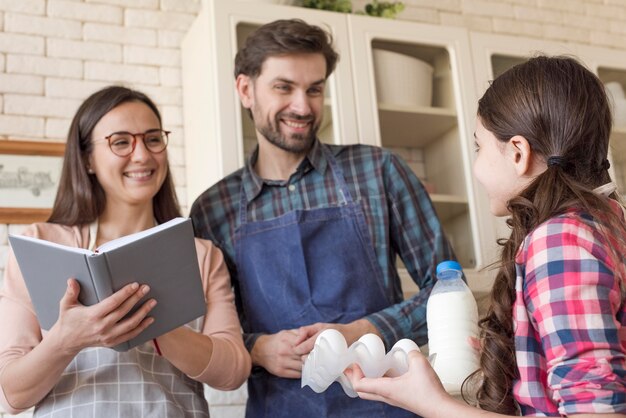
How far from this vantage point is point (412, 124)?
10.2 feet

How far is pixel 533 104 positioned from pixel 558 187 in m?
0.15

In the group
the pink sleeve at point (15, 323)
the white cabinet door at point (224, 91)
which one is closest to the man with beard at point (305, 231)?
the white cabinet door at point (224, 91)

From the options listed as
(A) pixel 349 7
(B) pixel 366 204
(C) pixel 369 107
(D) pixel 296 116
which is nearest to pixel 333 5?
(A) pixel 349 7

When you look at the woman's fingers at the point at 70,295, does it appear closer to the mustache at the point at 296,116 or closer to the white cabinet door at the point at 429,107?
the mustache at the point at 296,116

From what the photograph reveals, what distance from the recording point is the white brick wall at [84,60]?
286 cm

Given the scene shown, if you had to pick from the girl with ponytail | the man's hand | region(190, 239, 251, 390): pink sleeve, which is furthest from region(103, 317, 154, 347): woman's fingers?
the girl with ponytail

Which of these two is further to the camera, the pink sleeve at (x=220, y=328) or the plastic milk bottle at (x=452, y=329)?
the pink sleeve at (x=220, y=328)

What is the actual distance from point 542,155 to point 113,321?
2.93ft

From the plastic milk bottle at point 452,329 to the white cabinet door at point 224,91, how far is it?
3.75ft

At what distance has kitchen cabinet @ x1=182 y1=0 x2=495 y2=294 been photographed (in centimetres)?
275

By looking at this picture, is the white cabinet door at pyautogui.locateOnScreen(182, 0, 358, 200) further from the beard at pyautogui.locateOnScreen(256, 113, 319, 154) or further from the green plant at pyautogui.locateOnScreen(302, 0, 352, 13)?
the beard at pyautogui.locateOnScreen(256, 113, 319, 154)

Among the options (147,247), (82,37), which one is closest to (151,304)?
(147,247)

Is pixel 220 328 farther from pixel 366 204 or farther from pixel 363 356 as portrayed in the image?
pixel 363 356

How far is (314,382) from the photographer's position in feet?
4.89
